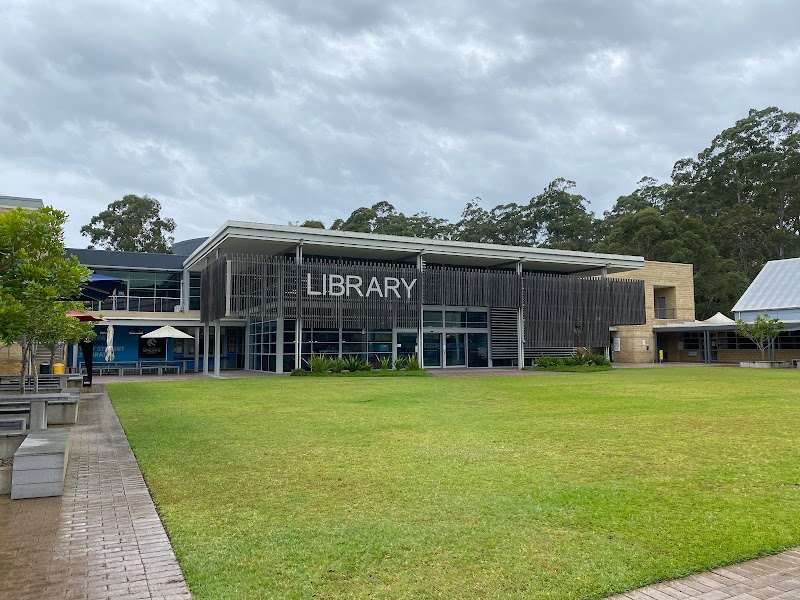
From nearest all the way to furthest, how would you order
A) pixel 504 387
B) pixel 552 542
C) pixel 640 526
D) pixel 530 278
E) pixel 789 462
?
pixel 552 542
pixel 640 526
pixel 789 462
pixel 504 387
pixel 530 278

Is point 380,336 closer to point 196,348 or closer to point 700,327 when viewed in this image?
point 196,348

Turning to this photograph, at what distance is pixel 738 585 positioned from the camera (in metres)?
3.81

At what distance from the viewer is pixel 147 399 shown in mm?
15820

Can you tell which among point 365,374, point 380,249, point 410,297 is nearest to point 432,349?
point 410,297

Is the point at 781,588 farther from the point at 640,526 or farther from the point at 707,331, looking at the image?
the point at 707,331

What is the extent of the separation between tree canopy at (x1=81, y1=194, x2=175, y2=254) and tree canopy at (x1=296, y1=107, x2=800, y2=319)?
19961 millimetres

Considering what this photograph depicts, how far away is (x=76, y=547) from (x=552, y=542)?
3.53 metres

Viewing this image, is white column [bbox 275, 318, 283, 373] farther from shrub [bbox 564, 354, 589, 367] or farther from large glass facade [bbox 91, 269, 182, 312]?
shrub [bbox 564, 354, 589, 367]

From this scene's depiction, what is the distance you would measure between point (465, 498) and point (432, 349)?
26.8 meters

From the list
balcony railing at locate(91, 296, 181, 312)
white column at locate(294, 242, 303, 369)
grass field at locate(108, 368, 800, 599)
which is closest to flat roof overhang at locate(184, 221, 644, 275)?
white column at locate(294, 242, 303, 369)

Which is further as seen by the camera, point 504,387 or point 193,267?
point 193,267

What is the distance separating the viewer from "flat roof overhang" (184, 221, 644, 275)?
86.8 ft

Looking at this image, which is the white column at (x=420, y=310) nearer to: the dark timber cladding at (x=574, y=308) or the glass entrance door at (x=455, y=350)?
the glass entrance door at (x=455, y=350)

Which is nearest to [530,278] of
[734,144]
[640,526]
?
[640,526]
